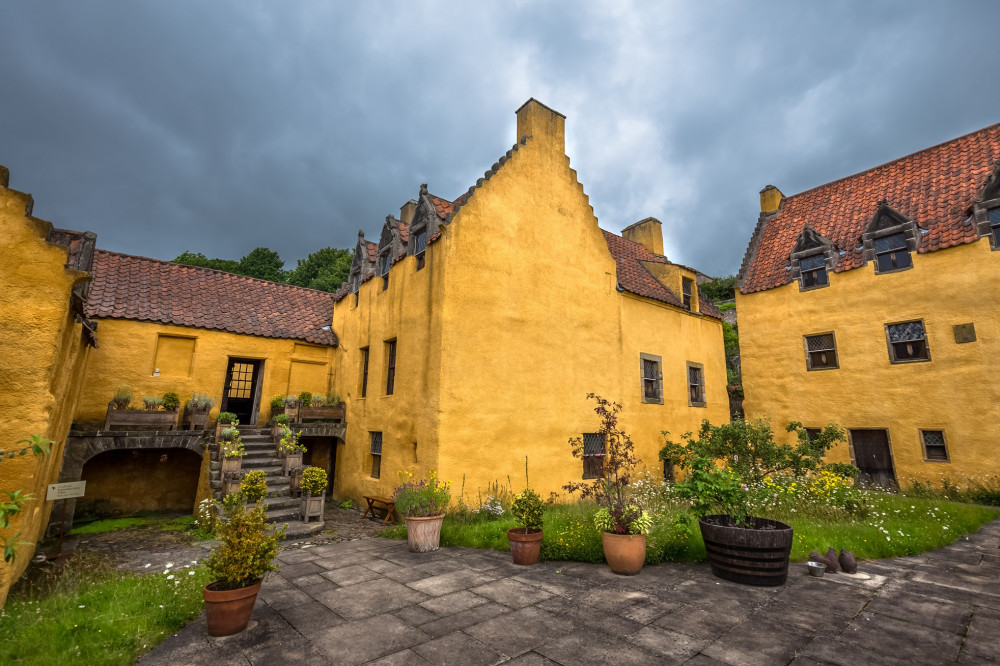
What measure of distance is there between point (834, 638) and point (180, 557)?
1025 cm

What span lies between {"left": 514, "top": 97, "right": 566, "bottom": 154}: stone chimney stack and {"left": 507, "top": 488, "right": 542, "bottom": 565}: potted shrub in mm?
10476

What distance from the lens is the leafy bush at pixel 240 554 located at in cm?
480

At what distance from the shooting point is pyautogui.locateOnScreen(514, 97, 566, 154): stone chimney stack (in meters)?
13.3

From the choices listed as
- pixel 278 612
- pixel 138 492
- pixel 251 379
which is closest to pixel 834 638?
pixel 278 612

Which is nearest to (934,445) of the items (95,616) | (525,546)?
(525,546)

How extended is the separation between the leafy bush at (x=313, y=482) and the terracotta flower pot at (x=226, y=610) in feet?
19.5

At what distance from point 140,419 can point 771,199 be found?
84.8 feet

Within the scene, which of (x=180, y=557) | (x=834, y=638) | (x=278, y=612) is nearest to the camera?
(x=834, y=638)

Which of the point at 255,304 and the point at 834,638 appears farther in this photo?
the point at 255,304

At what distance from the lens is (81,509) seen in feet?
41.1

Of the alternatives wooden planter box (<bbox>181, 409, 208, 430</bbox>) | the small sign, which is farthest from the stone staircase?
the small sign

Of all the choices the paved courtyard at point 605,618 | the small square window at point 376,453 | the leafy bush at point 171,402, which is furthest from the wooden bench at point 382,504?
the leafy bush at point 171,402

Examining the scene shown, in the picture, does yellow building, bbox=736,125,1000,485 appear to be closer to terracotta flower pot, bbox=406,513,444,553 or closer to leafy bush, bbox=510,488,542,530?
Result: leafy bush, bbox=510,488,542,530

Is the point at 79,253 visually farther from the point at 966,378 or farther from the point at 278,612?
the point at 966,378
